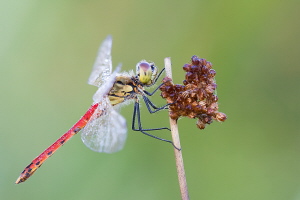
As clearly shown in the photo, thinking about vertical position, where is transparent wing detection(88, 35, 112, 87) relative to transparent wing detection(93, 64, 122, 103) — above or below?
above

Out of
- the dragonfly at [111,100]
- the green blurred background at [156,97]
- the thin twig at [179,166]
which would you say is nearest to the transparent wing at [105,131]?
the dragonfly at [111,100]

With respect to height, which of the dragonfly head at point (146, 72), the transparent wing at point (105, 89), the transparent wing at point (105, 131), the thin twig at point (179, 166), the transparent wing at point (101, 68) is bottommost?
the thin twig at point (179, 166)

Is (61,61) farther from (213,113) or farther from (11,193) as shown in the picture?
(213,113)

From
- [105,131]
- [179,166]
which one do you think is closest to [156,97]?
[105,131]

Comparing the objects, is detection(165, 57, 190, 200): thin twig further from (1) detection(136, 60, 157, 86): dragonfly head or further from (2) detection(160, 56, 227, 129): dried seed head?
(1) detection(136, 60, 157, 86): dragonfly head

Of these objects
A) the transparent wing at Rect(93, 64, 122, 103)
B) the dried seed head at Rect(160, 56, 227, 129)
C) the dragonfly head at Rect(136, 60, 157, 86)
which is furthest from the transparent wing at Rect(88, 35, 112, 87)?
the dried seed head at Rect(160, 56, 227, 129)

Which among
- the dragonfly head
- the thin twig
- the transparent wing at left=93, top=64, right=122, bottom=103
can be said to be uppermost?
the dragonfly head

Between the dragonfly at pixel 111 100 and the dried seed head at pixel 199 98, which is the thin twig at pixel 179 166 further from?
the dragonfly at pixel 111 100

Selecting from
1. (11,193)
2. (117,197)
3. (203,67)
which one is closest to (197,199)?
(117,197)
